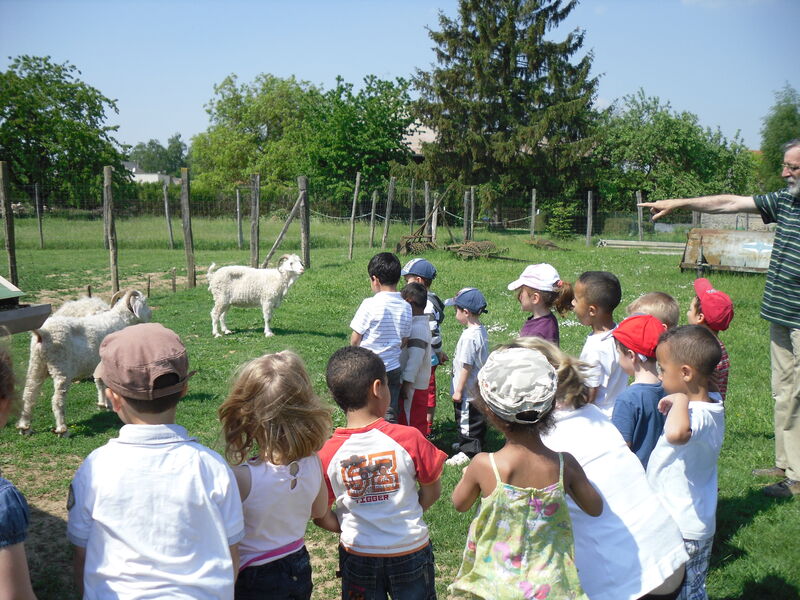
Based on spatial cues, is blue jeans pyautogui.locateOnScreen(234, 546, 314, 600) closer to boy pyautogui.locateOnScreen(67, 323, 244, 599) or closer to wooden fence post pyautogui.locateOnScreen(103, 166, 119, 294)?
boy pyautogui.locateOnScreen(67, 323, 244, 599)

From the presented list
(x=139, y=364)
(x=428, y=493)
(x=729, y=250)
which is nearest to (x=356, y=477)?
(x=428, y=493)

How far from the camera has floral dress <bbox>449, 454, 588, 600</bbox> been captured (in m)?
2.14

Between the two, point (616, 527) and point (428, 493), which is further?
point (428, 493)

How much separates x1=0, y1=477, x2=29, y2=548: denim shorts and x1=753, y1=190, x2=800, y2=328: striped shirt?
4.91 metres

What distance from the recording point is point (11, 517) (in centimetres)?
163

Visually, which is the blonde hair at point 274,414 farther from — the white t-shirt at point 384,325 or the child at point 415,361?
the child at point 415,361

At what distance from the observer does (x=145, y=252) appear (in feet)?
71.4

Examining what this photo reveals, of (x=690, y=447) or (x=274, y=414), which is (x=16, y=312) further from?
(x=690, y=447)

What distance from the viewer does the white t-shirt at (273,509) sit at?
2.29 metres

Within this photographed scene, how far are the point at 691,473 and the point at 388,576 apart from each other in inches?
56.7

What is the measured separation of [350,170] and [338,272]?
23.1 meters

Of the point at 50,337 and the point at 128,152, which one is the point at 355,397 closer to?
the point at 50,337

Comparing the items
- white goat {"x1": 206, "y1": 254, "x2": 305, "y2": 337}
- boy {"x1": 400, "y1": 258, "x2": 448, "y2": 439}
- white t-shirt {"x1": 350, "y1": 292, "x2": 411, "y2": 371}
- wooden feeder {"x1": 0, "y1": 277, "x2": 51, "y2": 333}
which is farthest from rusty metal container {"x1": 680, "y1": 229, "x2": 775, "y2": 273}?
wooden feeder {"x1": 0, "y1": 277, "x2": 51, "y2": 333}

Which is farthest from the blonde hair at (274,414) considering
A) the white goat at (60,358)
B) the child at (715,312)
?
the white goat at (60,358)
